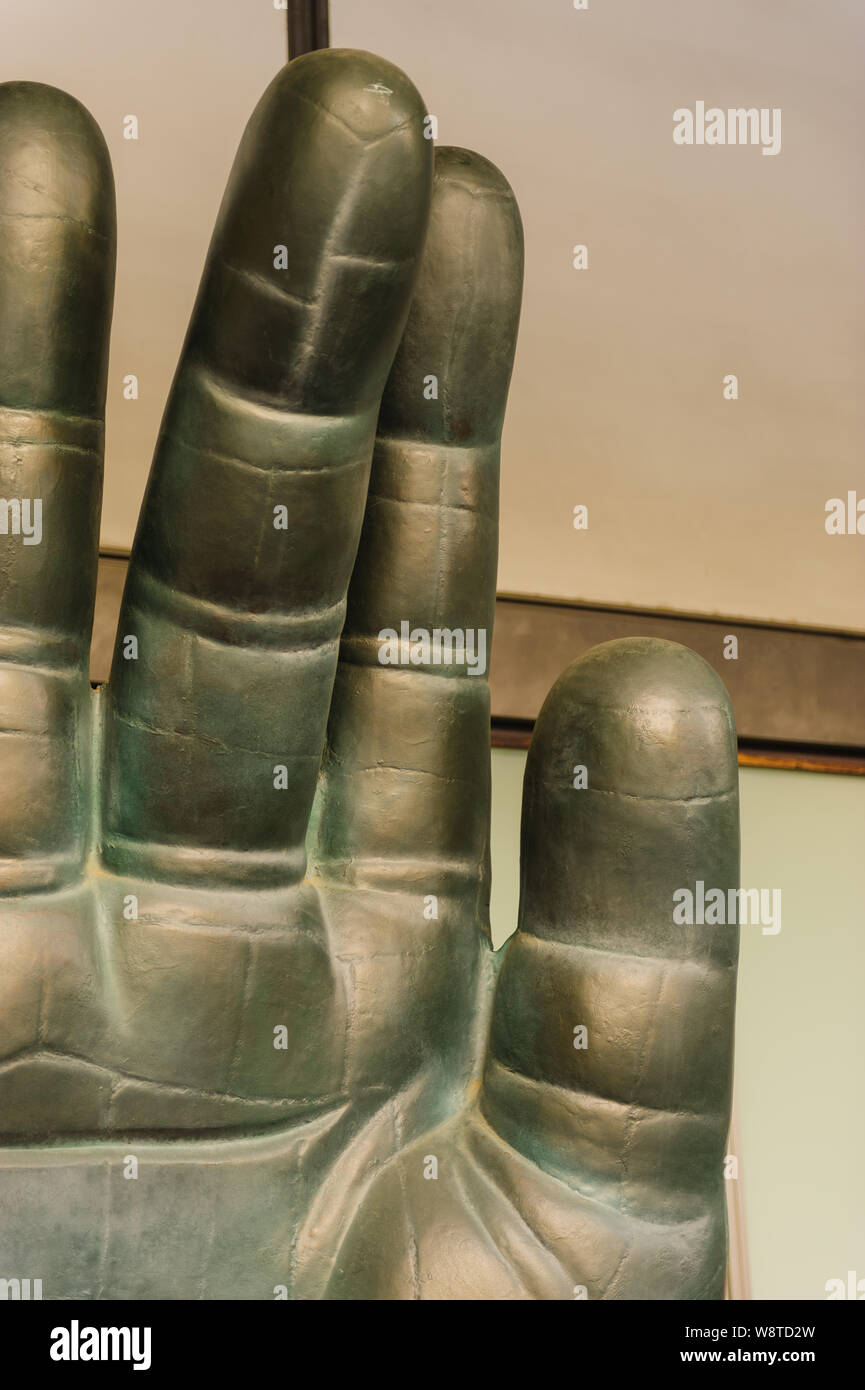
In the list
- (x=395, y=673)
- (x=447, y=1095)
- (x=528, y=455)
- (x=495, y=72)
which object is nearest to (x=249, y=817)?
(x=395, y=673)

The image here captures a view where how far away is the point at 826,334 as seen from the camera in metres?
3.21

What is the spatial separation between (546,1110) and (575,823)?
271mm

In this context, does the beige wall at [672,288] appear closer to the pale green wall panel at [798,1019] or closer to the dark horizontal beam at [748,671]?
the dark horizontal beam at [748,671]

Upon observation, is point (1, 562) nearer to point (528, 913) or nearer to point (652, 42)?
point (528, 913)

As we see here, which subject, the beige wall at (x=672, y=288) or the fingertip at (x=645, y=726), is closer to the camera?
the fingertip at (x=645, y=726)

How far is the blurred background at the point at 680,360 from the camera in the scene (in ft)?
8.49

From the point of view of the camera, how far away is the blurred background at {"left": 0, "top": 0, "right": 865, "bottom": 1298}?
2.59 meters

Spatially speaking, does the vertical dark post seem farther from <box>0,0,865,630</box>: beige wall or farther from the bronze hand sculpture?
the bronze hand sculpture

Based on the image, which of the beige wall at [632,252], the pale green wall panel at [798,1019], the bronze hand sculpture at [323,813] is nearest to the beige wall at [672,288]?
the beige wall at [632,252]

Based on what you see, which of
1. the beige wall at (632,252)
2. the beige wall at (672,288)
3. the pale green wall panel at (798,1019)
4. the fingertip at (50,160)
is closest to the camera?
the fingertip at (50,160)

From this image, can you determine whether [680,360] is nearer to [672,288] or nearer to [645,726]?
[672,288]

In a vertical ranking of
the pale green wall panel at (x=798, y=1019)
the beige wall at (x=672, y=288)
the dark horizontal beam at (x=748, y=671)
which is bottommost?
the pale green wall panel at (x=798, y=1019)

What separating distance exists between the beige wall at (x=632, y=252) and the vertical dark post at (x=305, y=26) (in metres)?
0.03

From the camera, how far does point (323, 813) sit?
1432mm
